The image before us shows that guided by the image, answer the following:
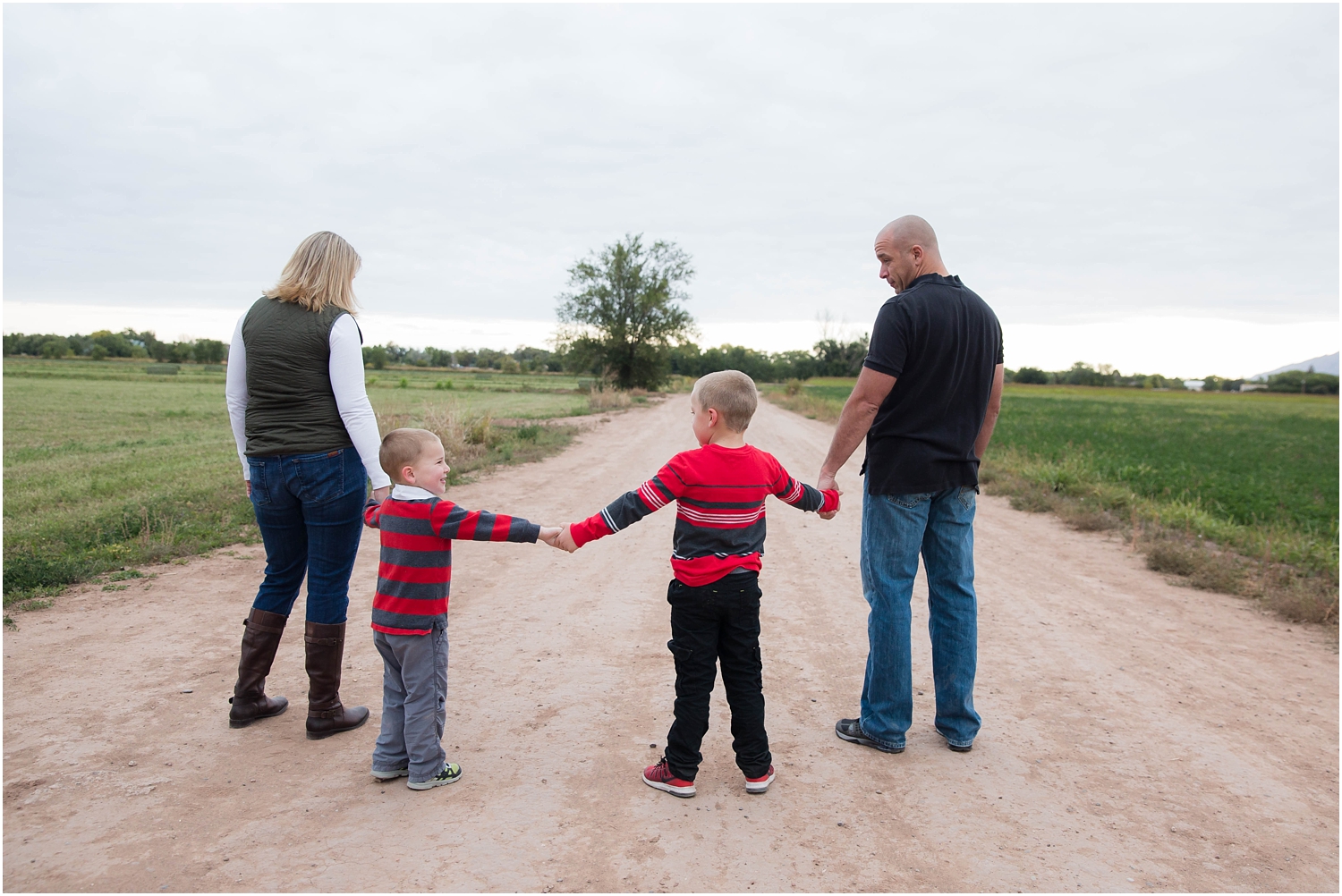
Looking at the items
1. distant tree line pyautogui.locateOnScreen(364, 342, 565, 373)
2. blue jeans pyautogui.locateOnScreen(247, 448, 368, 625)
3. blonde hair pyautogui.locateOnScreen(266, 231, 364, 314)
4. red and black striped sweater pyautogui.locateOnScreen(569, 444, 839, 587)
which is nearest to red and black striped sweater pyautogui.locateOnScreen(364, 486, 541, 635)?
red and black striped sweater pyautogui.locateOnScreen(569, 444, 839, 587)

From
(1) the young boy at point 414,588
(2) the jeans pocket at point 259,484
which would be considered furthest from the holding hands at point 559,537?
(2) the jeans pocket at point 259,484

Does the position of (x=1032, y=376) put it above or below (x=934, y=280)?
above

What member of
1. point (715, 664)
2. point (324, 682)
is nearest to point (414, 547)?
point (324, 682)

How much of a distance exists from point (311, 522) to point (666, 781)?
69.2 inches

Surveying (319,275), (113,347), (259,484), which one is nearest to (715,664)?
(259,484)

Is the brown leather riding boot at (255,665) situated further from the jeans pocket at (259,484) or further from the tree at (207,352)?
the tree at (207,352)

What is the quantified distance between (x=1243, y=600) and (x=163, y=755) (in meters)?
7.17

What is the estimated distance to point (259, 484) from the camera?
3029 mm

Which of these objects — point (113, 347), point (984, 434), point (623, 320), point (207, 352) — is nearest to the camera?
point (984, 434)

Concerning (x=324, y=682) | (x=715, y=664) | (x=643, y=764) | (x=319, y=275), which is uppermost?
(x=319, y=275)

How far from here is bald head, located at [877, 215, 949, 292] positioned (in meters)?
3.16

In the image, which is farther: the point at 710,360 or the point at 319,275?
the point at 710,360

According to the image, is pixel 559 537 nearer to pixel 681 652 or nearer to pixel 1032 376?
pixel 681 652

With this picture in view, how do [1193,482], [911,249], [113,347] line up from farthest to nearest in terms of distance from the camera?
1. [113,347]
2. [1193,482]
3. [911,249]
